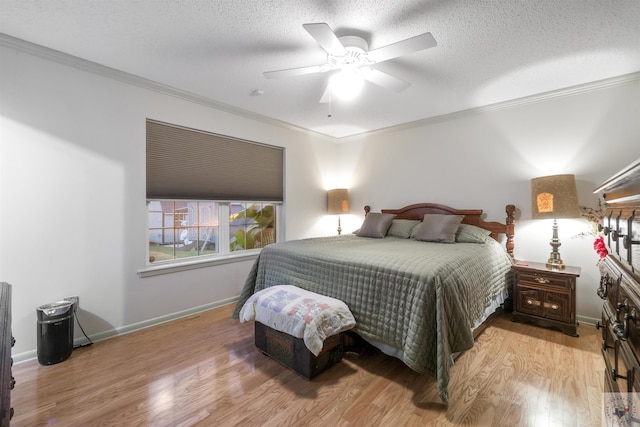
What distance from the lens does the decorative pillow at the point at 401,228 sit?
3.66m

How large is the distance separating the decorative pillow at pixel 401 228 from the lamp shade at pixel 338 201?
1.00 metres

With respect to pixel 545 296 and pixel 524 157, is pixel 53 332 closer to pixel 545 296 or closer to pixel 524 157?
pixel 545 296

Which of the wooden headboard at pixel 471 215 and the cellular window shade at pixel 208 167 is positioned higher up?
the cellular window shade at pixel 208 167

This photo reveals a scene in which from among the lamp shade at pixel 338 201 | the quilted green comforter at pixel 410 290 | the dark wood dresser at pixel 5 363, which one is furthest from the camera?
the lamp shade at pixel 338 201

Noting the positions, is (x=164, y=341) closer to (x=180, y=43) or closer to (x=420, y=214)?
(x=180, y=43)

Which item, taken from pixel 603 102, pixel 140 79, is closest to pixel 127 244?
pixel 140 79

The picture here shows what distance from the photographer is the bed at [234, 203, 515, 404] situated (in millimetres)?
1735

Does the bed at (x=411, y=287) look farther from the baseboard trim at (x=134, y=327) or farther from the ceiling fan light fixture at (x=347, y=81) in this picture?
the ceiling fan light fixture at (x=347, y=81)

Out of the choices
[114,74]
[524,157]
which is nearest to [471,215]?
[524,157]

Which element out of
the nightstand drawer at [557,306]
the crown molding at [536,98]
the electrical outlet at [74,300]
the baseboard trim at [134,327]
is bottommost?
the baseboard trim at [134,327]

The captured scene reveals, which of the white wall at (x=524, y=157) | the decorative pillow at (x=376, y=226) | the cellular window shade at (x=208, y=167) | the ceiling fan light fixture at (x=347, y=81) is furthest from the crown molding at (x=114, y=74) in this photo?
the white wall at (x=524, y=157)

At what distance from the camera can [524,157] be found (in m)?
3.18

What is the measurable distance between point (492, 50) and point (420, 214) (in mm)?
2166

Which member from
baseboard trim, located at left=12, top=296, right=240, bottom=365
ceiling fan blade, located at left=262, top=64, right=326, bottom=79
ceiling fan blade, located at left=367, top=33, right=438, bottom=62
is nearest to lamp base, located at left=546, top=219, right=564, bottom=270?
ceiling fan blade, located at left=367, top=33, right=438, bottom=62
